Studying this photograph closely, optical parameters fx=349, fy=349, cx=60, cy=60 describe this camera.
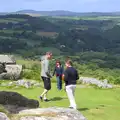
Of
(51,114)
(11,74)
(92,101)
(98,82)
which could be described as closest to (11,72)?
(11,74)

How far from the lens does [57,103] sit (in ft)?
65.9

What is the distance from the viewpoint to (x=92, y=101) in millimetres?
21484

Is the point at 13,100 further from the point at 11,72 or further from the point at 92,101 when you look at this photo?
the point at 11,72

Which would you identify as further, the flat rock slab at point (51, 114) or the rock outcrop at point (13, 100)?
the rock outcrop at point (13, 100)

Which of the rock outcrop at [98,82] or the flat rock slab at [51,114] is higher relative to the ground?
the flat rock slab at [51,114]

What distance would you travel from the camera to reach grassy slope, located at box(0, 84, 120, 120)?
17.4m

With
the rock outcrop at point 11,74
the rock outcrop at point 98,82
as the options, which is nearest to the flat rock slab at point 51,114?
the rock outcrop at point 98,82

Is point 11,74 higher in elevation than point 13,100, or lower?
lower

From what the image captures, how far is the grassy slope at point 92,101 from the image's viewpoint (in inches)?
686

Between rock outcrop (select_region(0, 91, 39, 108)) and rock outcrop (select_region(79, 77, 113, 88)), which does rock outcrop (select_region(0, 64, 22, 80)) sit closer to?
rock outcrop (select_region(79, 77, 113, 88))

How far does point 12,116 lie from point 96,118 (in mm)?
5413

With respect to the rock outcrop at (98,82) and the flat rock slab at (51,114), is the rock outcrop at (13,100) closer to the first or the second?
the flat rock slab at (51,114)

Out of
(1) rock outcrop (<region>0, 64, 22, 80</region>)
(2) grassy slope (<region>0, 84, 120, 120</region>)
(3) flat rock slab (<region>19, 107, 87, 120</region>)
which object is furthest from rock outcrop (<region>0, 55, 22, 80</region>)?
(3) flat rock slab (<region>19, 107, 87, 120</region>)

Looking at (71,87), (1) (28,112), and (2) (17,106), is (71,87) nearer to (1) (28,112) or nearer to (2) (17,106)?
(2) (17,106)
